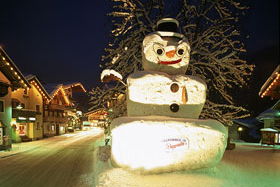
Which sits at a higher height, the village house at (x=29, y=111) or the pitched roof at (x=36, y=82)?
the pitched roof at (x=36, y=82)

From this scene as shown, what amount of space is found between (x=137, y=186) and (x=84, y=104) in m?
67.6

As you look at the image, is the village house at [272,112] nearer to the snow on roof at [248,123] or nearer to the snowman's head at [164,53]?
the snow on roof at [248,123]

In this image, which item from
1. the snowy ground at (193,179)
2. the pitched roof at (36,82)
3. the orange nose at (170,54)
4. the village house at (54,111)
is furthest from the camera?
the village house at (54,111)

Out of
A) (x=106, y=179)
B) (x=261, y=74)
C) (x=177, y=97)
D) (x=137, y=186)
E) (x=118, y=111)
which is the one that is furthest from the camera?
(x=261, y=74)

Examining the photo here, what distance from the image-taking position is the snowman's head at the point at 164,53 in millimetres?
6281

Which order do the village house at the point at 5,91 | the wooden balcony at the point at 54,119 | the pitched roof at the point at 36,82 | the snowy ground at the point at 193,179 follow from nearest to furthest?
the snowy ground at the point at 193,179
the village house at the point at 5,91
the pitched roof at the point at 36,82
the wooden balcony at the point at 54,119

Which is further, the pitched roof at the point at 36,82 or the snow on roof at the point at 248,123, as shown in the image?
the snow on roof at the point at 248,123

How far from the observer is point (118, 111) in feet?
33.2

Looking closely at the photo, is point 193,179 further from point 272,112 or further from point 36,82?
point 36,82

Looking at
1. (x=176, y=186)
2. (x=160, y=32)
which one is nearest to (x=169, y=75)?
(x=160, y=32)

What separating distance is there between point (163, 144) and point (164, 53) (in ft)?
9.37

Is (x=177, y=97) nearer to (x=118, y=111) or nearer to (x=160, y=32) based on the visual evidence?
(x=160, y=32)

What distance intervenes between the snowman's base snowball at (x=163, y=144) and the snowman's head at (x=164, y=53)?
1751 mm

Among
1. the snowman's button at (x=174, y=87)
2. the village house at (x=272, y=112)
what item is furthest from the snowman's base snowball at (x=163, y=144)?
the village house at (x=272, y=112)
